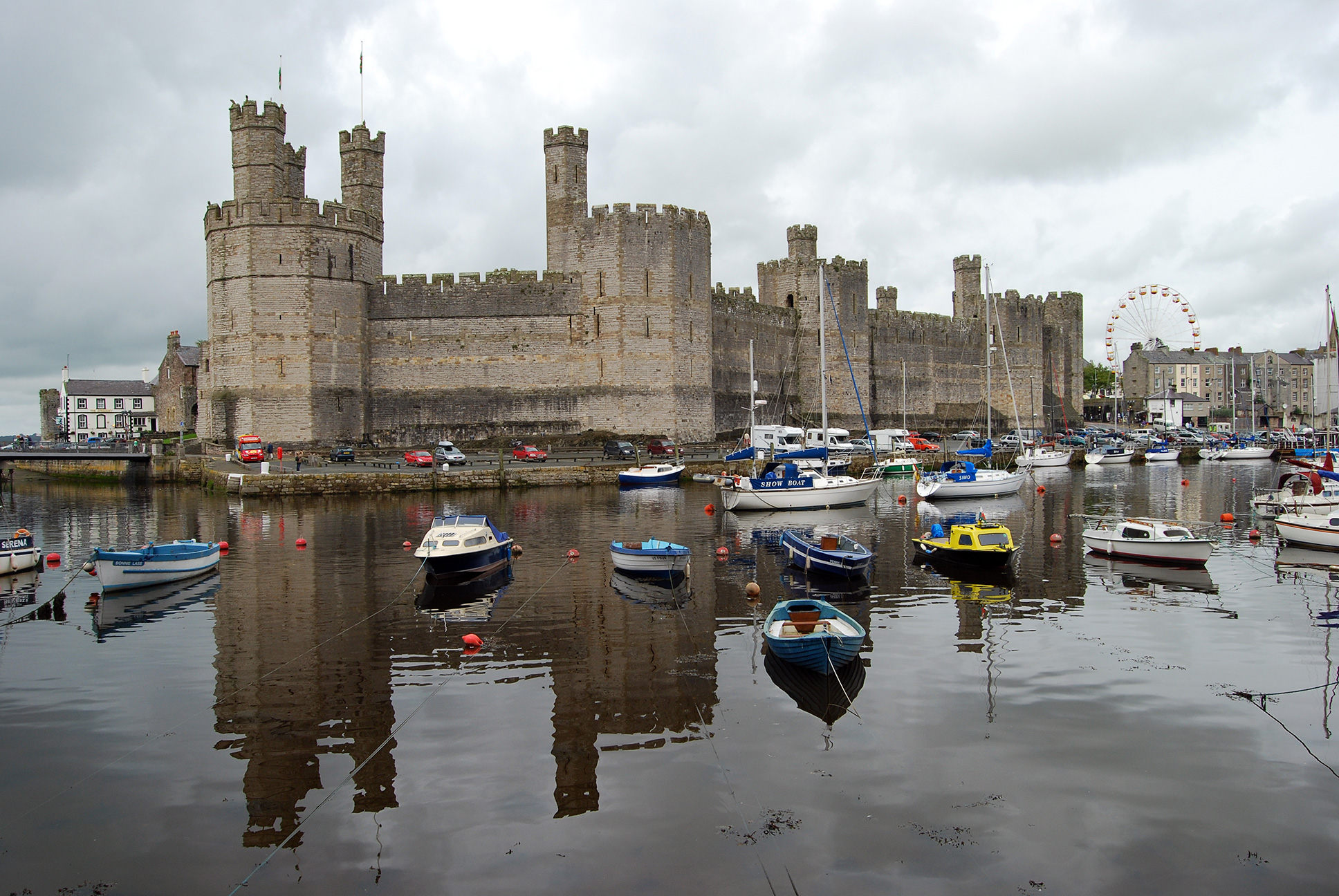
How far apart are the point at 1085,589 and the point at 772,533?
9251mm

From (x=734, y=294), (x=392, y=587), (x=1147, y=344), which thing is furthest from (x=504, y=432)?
(x=1147, y=344)

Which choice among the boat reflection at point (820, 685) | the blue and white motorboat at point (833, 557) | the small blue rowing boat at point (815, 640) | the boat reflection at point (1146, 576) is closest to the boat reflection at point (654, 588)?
the blue and white motorboat at point (833, 557)

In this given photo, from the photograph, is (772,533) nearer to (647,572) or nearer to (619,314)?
(647,572)

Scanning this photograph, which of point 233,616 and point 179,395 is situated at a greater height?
point 179,395

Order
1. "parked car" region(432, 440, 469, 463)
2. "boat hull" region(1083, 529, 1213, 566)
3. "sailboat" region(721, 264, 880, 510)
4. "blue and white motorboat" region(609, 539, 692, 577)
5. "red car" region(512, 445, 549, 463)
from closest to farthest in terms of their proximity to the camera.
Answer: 1. "blue and white motorboat" region(609, 539, 692, 577)
2. "boat hull" region(1083, 529, 1213, 566)
3. "sailboat" region(721, 264, 880, 510)
4. "parked car" region(432, 440, 469, 463)
5. "red car" region(512, 445, 549, 463)

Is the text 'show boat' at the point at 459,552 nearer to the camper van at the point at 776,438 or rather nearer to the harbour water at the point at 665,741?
the harbour water at the point at 665,741

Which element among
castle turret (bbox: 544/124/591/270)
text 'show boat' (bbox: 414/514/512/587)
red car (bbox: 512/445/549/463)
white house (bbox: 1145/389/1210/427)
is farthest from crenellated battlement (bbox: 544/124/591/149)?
white house (bbox: 1145/389/1210/427)

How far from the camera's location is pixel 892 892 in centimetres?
668

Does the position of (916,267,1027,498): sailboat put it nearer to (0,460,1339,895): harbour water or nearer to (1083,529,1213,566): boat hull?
(1083,529,1213,566): boat hull

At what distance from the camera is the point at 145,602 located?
1669 cm

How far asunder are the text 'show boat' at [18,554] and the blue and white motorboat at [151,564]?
1855 millimetres

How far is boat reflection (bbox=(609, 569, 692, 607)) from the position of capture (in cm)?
1625

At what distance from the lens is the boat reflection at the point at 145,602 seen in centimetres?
1502

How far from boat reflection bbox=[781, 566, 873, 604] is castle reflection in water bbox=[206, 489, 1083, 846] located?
0.13m
